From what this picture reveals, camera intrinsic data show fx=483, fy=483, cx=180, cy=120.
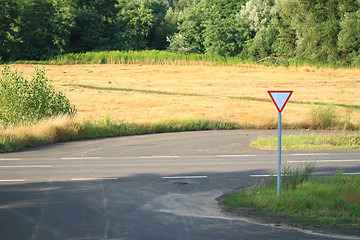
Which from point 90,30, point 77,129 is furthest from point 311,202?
point 90,30

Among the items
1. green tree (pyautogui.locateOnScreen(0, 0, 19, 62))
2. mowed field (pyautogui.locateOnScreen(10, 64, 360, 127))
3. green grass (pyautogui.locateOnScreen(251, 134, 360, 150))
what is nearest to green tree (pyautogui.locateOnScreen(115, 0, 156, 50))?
mowed field (pyautogui.locateOnScreen(10, 64, 360, 127))

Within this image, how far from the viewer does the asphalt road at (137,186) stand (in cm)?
906

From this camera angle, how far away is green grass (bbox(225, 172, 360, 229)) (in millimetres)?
10125

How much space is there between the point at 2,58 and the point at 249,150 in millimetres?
52546

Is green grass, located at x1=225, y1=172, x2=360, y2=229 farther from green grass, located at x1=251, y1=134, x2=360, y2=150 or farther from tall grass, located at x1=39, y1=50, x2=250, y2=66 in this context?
tall grass, located at x1=39, y1=50, x2=250, y2=66

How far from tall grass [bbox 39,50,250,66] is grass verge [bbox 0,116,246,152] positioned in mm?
37174

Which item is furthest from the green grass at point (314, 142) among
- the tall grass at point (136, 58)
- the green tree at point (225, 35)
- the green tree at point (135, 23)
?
the green tree at point (135, 23)

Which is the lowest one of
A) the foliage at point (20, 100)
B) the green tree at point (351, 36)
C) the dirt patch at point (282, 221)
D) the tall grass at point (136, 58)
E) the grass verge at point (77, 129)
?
the grass verge at point (77, 129)

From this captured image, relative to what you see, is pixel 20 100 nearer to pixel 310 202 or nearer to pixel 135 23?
pixel 310 202

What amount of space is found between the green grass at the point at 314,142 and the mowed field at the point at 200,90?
7554 mm

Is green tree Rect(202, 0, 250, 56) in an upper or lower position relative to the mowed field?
upper

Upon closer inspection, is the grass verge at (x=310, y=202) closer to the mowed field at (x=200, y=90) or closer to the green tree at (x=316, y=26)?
the mowed field at (x=200, y=90)

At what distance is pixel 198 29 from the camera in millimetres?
75875

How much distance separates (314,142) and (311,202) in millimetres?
12225
